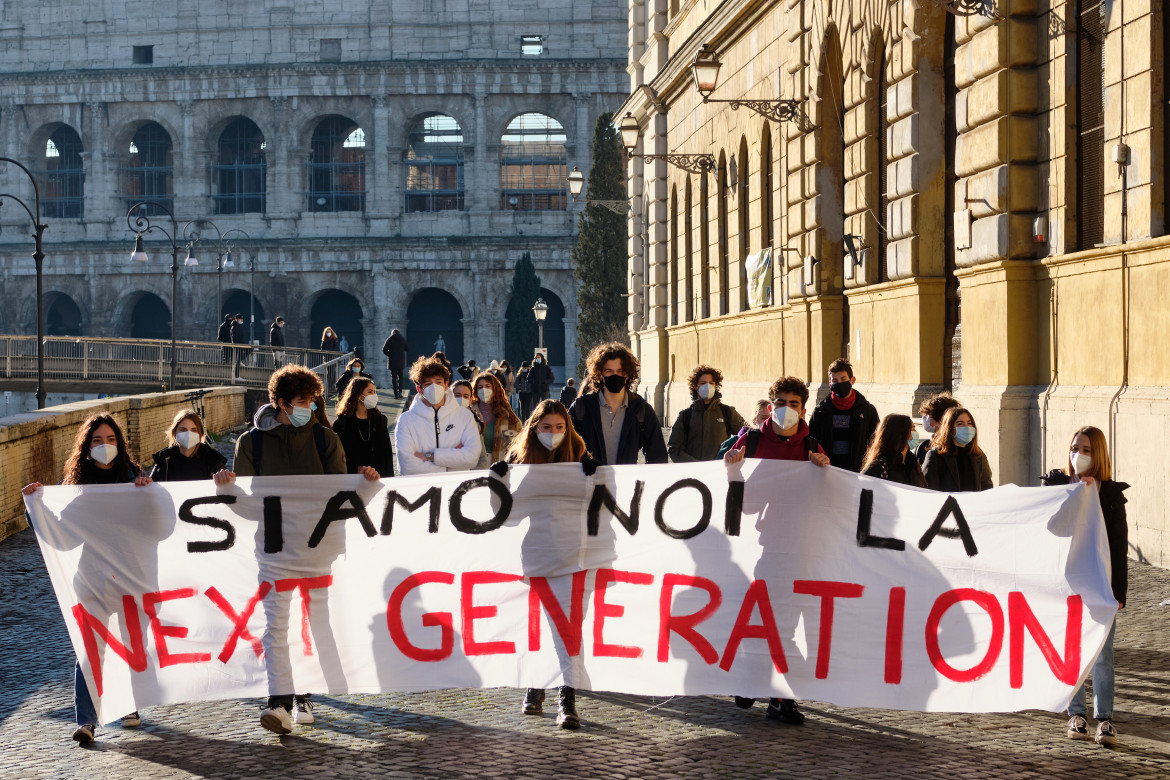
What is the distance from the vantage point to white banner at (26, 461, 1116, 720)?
741 cm

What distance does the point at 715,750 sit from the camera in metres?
7.01

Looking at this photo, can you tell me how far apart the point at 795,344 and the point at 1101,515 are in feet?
49.8

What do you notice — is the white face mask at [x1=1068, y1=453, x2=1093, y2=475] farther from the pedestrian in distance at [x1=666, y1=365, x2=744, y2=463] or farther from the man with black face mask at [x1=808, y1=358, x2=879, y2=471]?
the man with black face mask at [x1=808, y1=358, x2=879, y2=471]

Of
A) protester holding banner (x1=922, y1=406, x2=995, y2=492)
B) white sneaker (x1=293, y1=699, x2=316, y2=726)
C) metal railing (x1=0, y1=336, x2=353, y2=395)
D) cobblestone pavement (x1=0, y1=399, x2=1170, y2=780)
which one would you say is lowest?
cobblestone pavement (x1=0, y1=399, x2=1170, y2=780)

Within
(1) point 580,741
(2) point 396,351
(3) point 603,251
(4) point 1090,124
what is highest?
(3) point 603,251

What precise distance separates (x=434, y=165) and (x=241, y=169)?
8.37 metres

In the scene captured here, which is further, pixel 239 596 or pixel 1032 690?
pixel 239 596

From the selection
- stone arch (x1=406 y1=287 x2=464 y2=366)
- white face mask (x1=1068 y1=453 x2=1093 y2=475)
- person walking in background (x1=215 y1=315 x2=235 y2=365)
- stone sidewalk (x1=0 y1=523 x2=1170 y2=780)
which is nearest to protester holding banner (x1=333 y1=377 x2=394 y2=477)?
stone sidewalk (x1=0 y1=523 x2=1170 y2=780)

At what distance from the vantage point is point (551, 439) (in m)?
8.09

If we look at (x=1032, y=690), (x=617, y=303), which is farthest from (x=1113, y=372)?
(x=617, y=303)

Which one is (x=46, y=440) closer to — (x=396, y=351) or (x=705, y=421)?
(x=705, y=421)

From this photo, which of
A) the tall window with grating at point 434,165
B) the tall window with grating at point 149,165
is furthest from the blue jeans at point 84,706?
the tall window with grating at point 149,165

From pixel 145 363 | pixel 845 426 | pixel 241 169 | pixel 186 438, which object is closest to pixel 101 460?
pixel 186 438

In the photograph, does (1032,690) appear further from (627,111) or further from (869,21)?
(627,111)
